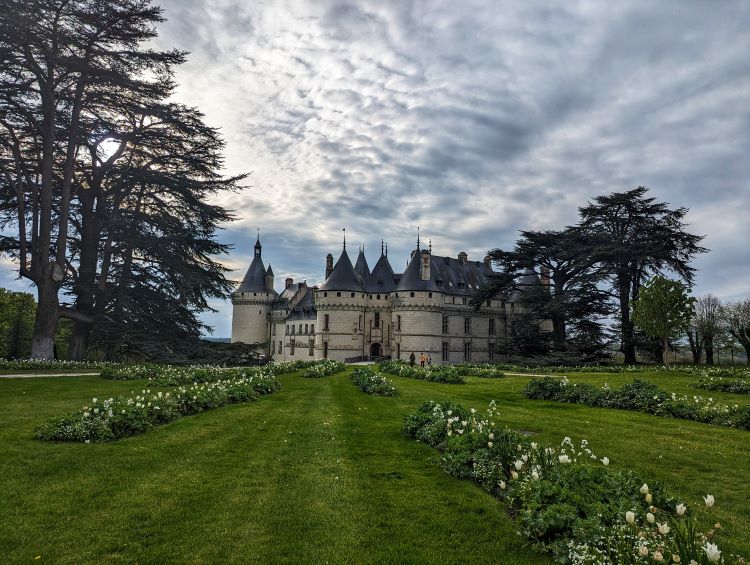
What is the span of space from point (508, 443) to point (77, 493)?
5911 millimetres

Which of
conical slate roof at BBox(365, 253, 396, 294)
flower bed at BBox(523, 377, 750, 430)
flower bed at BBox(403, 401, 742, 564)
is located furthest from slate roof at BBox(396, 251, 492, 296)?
flower bed at BBox(403, 401, 742, 564)

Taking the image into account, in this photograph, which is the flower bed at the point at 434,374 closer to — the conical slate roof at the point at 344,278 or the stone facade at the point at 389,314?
the stone facade at the point at 389,314

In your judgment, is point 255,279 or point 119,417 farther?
point 255,279

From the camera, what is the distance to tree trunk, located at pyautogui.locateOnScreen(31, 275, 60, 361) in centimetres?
2309

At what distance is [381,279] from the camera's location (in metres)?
52.6

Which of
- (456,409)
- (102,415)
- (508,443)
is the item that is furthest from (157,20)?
(508,443)

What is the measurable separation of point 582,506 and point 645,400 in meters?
11.0

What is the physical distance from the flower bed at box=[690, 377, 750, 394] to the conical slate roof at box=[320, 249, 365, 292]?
35.0 metres

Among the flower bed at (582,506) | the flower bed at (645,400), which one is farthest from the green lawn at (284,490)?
the flower bed at (645,400)

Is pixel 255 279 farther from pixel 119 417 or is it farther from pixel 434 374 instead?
pixel 119 417

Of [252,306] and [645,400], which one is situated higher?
[252,306]

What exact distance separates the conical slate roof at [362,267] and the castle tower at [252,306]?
12.6 metres

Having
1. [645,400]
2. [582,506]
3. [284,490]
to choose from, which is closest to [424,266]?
[645,400]

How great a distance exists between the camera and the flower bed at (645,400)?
39.2 feet
